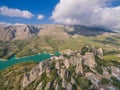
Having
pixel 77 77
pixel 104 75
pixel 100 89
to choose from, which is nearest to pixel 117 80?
pixel 104 75

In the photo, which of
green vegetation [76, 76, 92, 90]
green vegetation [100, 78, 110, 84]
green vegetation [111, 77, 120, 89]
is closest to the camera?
green vegetation [76, 76, 92, 90]

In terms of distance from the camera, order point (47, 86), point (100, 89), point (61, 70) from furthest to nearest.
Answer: point (61, 70)
point (47, 86)
point (100, 89)

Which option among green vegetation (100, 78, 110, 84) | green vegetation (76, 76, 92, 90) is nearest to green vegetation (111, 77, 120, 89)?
green vegetation (100, 78, 110, 84)

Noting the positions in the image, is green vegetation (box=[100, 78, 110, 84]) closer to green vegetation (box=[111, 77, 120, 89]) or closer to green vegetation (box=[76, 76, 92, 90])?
green vegetation (box=[111, 77, 120, 89])

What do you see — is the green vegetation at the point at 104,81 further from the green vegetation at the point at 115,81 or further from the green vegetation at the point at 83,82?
the green vegetation at the point at 83,82

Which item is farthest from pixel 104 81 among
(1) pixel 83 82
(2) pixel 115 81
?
(1) pixel 83 82

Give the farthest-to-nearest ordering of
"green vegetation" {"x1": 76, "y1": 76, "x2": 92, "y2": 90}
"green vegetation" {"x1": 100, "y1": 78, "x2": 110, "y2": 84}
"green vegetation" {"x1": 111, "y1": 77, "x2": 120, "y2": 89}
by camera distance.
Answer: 1. "green vegetation" {"x1": 100, "y1": 78, "x2": 110, "y2": 84}
2. "green vegetation" {"x1": 111, "y1": 77, "x2": 120, "y2": 89}
3. "green vegetation" {"x1": 76, "y1": 76, "x2": 92, "y2": 90}

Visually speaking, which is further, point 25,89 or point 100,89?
point 25,89

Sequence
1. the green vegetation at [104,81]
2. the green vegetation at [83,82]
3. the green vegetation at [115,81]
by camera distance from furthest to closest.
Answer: the green vegetation at [104,81], the green vegetation at [115,81], the green vegetation at [83,82]

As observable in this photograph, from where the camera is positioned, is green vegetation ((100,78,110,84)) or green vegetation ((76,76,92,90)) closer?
green vegetation ((76,76,92,90))

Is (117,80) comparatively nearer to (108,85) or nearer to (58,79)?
(108,85)

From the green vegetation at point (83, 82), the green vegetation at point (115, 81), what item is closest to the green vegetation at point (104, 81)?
the green vegetation at point (115, 81)
